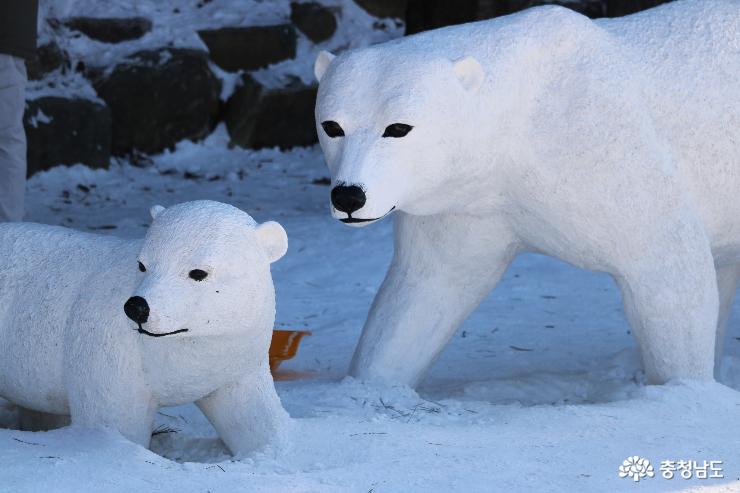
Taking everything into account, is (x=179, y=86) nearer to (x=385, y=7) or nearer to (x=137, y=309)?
(x=385, y=7)

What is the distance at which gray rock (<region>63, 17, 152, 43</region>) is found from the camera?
8234 millimetres

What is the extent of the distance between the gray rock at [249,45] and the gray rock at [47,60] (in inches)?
40.6

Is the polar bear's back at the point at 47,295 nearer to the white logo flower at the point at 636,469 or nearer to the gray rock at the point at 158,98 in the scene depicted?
the white logo flower at the point at 636,469

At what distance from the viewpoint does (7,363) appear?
318cm

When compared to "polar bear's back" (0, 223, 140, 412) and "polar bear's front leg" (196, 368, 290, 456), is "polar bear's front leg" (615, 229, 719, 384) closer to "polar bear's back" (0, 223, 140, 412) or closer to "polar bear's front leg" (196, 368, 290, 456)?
"polar bear's front leg" (196, 368, 290, 456)

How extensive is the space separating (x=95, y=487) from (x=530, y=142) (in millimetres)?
1534

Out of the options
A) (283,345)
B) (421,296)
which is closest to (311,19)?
(283,345)

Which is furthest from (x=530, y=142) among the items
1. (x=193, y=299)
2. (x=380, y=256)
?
(x=380, y=256)

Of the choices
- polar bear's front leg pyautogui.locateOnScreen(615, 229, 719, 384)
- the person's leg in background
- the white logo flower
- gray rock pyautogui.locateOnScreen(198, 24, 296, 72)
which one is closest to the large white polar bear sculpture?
polar bear's front leg pyautogui.locateOnScreen(615, 229, 719, 384)

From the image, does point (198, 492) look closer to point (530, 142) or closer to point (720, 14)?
point (530, 142)

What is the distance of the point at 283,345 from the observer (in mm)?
4801

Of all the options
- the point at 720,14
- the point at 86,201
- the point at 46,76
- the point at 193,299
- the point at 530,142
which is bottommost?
the point at 86,201

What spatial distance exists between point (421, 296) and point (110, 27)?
16.4 feet

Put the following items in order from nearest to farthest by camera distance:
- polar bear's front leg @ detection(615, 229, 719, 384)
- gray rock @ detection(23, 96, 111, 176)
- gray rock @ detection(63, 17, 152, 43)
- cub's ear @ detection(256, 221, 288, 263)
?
cub's ear @ detection(256, 221, 288, 263) → polar bear's front leg @ detection(615, 229, 719, 384) → gray rock @ detection(23, 96, 111, 176) → gray rock @ detection(63, 17, 152, 43)
